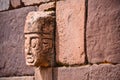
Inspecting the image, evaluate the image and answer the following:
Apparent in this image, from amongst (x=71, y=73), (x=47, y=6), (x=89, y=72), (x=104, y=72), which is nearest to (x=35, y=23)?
(x=47, y=6)

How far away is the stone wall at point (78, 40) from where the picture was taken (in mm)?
3672

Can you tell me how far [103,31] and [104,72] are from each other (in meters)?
0.39

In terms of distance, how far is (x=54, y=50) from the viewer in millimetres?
4277

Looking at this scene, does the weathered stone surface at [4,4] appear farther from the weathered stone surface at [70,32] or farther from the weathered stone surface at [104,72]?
the weathered stone surface at [104,72]

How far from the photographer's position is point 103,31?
374 cm

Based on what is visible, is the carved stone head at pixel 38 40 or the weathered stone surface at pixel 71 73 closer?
the weathered stone surface at pixel 71 73

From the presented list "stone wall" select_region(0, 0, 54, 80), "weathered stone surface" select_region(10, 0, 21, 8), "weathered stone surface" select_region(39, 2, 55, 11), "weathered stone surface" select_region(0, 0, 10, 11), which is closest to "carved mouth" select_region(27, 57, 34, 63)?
"stone wall" select_region(0, 0, 54, 80)

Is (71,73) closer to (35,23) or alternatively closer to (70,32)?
(70,32)

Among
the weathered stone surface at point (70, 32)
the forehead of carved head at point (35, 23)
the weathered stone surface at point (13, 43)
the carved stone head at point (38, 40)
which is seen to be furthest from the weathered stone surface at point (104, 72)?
the weathered stone surface at point (13, 43)

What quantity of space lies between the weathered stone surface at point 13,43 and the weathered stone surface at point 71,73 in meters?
0.51

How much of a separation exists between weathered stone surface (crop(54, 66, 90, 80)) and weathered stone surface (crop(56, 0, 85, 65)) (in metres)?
0.07

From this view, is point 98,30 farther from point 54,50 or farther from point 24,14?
point 24,14

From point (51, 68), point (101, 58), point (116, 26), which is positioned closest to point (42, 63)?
point (51, 68)

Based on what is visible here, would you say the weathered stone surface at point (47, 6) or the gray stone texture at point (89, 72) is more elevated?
the weathered stone surface at point (47, 6)
